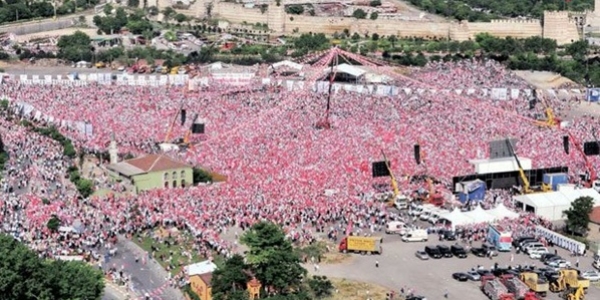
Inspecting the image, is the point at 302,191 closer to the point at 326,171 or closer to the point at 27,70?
the point at 326,171

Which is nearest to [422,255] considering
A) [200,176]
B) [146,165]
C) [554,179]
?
[554,179]

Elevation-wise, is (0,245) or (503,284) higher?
(0,245)

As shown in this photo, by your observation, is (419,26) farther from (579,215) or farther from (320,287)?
(320,287)

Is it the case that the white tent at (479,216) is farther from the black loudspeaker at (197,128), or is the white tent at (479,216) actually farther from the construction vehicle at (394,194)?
the black loudspeaker at (197,128)

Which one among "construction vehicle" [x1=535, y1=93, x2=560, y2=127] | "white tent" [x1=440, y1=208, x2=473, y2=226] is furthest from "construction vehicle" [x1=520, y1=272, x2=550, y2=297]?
"construction vehicle" [x1=535, y1=93, x2=560, y2=127]

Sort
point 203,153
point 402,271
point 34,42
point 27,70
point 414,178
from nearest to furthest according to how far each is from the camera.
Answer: point 402,271 < point 414,178 < point 203,153 < point 27,70 < point 34,42

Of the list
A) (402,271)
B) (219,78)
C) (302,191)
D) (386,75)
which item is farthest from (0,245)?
(386,75)
